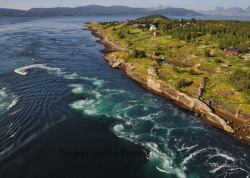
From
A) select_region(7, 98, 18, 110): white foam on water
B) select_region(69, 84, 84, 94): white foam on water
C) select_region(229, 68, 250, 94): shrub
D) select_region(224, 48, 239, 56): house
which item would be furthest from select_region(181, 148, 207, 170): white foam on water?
select_region(224, 48, 239, 56): house

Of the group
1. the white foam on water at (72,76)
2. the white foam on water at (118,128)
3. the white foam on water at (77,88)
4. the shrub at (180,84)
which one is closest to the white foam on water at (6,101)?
the white foam on water at (77,88)

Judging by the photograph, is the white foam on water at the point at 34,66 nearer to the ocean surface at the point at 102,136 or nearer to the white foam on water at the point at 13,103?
the ocean surface at the point at 102,136

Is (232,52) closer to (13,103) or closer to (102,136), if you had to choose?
(102,136)

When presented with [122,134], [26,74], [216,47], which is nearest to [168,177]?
[122,134]

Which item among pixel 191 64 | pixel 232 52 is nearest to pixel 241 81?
pixel 191 64

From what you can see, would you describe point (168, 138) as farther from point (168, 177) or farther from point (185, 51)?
point (185, 51)
